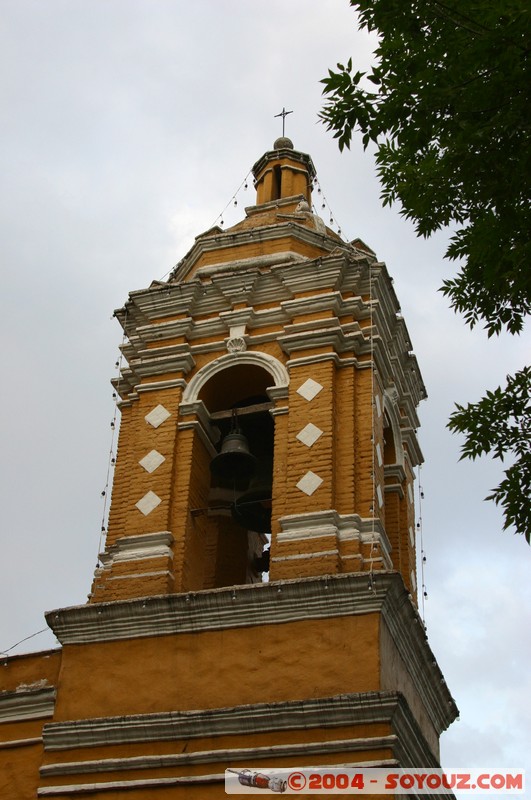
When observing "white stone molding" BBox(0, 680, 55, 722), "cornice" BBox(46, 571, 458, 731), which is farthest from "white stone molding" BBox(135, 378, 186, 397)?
"white stone molding" BBox(0, 680, 55, 722)

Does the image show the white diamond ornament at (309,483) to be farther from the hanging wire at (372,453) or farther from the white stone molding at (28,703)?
the white stone molding at (28,703)

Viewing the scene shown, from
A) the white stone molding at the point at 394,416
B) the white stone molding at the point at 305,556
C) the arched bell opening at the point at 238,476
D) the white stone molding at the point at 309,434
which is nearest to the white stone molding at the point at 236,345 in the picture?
the arched bell opening at the point at 238,476

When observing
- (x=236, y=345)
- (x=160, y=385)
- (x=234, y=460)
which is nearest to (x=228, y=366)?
(x=236, y=345)

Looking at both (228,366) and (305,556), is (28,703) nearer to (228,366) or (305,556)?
(305,556)

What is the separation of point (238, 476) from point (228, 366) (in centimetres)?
130

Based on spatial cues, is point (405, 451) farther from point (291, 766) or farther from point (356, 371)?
point (291, 766)

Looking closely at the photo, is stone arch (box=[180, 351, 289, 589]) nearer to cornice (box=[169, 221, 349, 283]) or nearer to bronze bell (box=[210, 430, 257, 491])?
bronze bell (box=[210, 430, 257, 491])

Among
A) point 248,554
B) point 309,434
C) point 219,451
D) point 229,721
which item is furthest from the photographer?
point 248,554

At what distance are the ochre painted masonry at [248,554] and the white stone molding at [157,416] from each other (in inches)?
0.6

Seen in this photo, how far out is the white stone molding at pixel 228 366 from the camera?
13.7 metres

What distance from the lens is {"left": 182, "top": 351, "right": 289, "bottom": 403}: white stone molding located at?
45.0 feet

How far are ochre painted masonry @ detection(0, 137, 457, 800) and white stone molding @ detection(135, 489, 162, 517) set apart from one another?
0.20 feet

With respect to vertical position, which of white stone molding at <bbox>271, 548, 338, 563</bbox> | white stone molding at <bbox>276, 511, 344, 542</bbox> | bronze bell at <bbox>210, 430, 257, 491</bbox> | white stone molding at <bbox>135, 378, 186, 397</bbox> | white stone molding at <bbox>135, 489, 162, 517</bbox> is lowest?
white stone molding at <bbox>271, 548, 338, 563</bbox>

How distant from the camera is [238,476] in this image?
13.5 metres
